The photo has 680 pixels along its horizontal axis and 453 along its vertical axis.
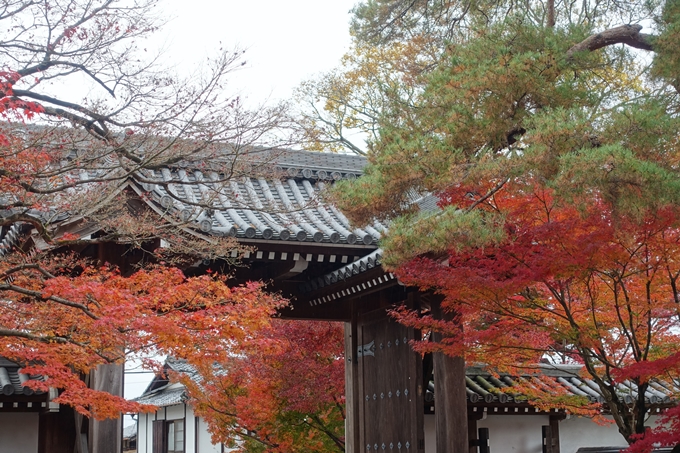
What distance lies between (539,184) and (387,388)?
463 cm

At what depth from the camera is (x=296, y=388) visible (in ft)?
43.9

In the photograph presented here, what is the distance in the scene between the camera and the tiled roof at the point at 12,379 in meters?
10.3

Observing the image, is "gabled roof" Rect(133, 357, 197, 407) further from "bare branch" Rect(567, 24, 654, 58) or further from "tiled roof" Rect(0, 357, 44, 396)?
"bare branch" Rect(567, 24, 654, 58)

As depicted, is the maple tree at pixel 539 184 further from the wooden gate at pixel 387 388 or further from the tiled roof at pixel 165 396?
the tiled roof at pixel 165 396

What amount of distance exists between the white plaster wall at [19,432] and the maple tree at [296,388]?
2932 mm

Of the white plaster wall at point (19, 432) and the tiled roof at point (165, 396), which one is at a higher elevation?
the tiled roof at point (165, 396)

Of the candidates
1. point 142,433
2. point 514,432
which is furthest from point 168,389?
point 514,432

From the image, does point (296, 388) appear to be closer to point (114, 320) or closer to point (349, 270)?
point (349, 270)

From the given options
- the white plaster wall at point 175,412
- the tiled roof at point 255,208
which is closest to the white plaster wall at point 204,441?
the white plaster wall at point 175,412

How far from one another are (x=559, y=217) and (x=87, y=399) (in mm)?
5529

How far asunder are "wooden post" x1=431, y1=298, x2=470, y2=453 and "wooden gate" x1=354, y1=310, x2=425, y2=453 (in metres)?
0.68

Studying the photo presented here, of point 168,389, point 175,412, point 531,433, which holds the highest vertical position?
point 168,389

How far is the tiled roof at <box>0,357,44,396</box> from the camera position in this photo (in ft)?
33.7

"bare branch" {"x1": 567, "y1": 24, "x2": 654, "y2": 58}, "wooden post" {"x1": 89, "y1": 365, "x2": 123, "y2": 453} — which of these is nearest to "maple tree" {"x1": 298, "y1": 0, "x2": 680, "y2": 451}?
"bare branch" {"x1": 567, "y1": 24, "x2": 654, "y2": 58}
